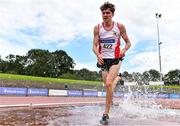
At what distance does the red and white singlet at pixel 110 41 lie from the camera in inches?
281

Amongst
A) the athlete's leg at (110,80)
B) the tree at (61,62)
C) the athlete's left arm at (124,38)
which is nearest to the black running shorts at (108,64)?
the athlete's leg at (110,80)

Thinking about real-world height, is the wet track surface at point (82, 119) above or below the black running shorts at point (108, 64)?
below

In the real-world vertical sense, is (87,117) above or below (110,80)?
below

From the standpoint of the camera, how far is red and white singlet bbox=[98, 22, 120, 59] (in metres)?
7.14

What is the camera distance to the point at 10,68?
131 metres

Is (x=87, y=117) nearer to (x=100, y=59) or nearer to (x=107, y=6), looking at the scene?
(x=100, y=59)

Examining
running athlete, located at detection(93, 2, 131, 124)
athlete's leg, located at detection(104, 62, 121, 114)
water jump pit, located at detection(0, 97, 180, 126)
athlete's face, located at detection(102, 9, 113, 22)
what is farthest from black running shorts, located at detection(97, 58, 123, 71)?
water jump pit, located at detection(0, 97, 180, 126)

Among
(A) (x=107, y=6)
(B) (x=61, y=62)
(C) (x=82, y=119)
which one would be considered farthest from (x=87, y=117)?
(B) (x=61, y=62)

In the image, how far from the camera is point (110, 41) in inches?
282

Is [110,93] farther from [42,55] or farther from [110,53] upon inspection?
[42,55]

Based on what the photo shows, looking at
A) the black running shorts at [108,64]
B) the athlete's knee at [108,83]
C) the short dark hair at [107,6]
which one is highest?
the short dark hair at [107,6]

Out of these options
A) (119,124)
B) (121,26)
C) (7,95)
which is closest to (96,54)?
(121,26)

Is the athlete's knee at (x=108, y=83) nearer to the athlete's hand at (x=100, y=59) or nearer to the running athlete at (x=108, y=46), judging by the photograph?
the running athlete at (x=108, y=46)

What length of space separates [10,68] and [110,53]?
127034 millimetres
